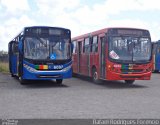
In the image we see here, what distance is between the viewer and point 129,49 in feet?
61.7

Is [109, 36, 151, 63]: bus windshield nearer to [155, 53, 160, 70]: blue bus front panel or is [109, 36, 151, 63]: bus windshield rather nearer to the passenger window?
the passenger window

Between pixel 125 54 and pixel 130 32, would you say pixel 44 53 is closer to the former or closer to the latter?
pixel 125 54

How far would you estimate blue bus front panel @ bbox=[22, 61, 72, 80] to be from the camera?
60.4 ft

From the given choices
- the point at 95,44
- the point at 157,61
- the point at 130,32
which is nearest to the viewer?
the point at 130,32

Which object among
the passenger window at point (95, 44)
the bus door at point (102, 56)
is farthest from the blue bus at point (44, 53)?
the passenger window at point (95, 44)

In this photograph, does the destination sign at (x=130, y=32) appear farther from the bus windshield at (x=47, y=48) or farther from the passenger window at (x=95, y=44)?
the bus windshield at (x=47, y=48)

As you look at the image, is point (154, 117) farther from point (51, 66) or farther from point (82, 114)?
point (51, 66)

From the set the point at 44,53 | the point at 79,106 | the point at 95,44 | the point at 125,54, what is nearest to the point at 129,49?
the point at 125,54

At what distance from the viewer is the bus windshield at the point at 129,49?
18672 millimetres

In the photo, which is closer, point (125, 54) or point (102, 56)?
point (125, 54)

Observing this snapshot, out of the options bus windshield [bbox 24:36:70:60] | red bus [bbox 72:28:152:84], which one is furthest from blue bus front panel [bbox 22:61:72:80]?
red bus [bbox 72:28:152:84]

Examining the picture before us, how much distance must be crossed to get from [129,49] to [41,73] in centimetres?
441

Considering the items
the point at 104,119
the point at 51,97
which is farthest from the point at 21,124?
the point at 51,97

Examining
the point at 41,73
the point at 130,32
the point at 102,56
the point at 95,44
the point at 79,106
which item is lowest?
the point at 79,106
